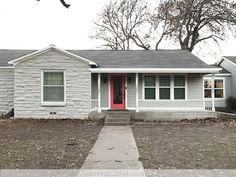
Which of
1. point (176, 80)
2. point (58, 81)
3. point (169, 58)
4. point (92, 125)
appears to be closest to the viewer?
point (92, 125)

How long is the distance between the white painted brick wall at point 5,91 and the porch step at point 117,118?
247 inches

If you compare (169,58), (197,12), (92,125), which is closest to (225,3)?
(197,12)

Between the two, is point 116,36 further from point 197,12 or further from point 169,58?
point 169,58

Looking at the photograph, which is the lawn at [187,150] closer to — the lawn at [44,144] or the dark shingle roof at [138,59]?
the lawn at [44,144]

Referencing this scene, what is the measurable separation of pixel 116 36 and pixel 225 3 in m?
13.3

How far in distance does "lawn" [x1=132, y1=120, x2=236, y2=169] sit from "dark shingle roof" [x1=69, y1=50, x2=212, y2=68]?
5.53 meters

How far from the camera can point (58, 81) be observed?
13.4 m

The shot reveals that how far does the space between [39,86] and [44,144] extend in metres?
6.30

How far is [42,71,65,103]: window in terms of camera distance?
13.4 metres

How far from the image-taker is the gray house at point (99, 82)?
1332 cm

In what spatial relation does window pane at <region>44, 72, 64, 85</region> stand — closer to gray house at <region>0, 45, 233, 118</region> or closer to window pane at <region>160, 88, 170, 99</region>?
gray house at <region>0, 45, 233, 118</region>

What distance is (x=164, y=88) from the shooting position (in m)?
14.8

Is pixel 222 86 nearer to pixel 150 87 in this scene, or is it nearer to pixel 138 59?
pixel 150 87

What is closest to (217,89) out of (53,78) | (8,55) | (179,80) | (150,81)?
(179,80)
